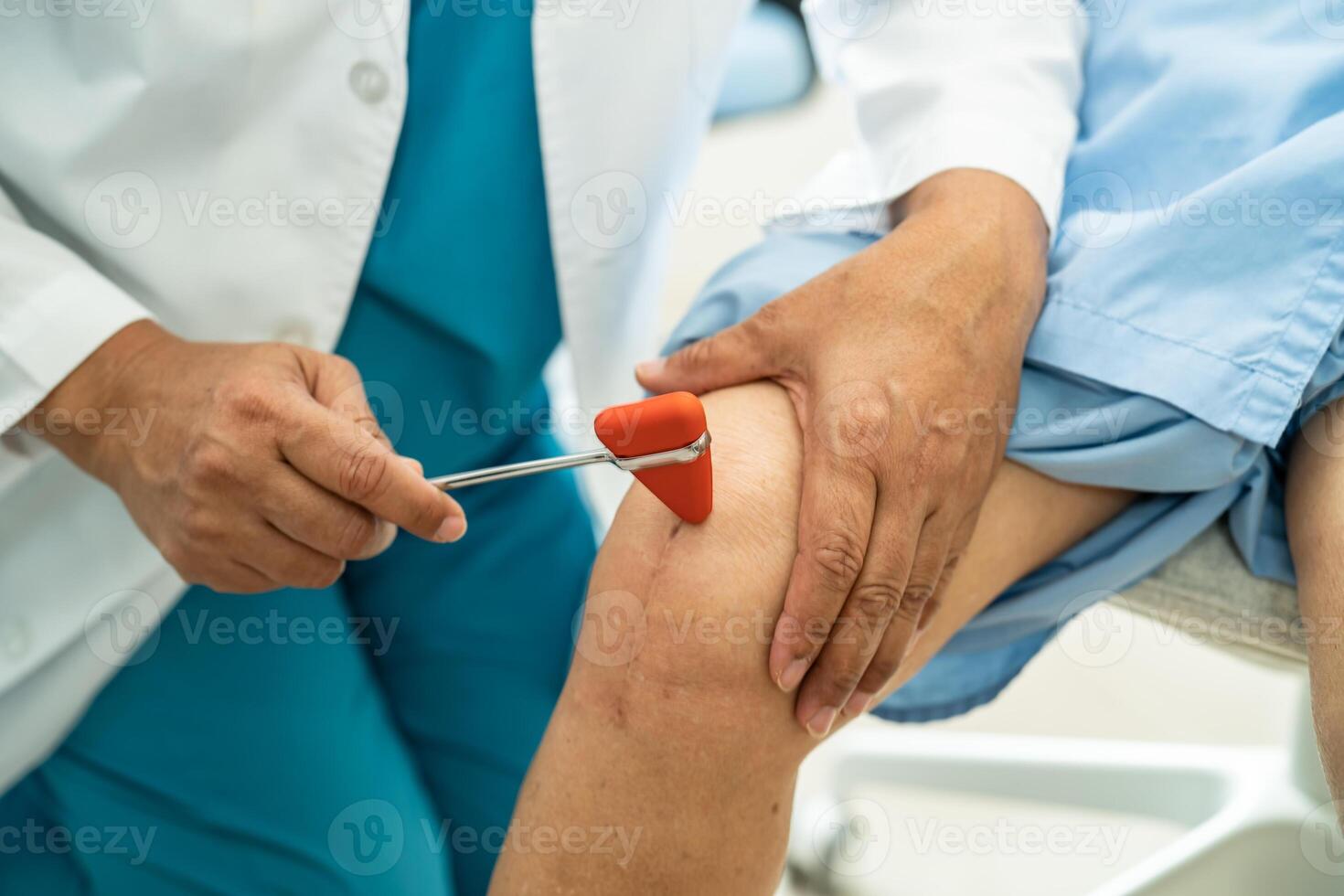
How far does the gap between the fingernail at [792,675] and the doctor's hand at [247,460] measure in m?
0.19

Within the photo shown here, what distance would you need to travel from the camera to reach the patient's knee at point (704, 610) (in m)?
0.55

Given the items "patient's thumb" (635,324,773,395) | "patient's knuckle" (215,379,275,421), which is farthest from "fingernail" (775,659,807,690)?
"patient's knuckle" (215,379,275,421)

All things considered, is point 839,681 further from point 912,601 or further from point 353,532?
point 353,532

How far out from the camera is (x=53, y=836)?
800 millimetres

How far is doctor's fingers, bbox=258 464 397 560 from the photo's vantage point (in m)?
0.59

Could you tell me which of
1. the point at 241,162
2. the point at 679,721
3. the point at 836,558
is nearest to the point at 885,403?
the point at 836,558

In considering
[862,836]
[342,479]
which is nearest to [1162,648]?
[862,836]

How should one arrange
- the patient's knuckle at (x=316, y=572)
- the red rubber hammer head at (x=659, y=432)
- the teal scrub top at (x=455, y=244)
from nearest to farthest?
the red rubber hammer head at (x=659, y=432) → the patient's knuckle at (x=316, y=572) → the teal scrub top at (x=455, y=244)

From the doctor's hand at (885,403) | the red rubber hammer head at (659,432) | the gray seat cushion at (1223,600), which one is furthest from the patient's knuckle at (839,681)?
the gray seat cushion at (1223,600)

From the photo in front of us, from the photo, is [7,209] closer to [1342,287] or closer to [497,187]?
[497,187]

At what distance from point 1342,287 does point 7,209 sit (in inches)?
30.7

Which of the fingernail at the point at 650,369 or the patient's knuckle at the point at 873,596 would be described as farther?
the fingernail at the point at 650,369

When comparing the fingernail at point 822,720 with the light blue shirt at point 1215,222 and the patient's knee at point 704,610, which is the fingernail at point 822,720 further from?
the light blue shirt at point 1215,222

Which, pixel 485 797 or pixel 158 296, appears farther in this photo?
pixel 485 797
